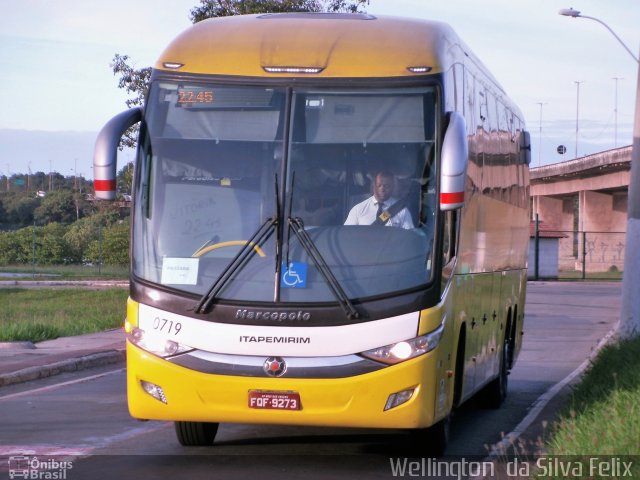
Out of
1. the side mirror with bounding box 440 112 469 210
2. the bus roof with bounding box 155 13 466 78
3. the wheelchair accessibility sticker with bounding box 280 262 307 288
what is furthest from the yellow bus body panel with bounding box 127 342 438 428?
the bus roof with bounding box 155 13 466 78

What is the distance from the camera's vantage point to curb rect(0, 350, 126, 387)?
47.3 feet

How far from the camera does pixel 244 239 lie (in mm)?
8539

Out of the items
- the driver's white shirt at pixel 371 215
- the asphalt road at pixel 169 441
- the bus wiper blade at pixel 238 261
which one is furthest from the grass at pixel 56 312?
the driver's white shirt at pixel 371 215

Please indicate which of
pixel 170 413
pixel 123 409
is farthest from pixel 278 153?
pixel 123 409

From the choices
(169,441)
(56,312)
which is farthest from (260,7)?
(169,441)

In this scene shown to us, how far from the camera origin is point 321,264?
8383 mm

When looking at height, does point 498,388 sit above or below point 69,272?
above

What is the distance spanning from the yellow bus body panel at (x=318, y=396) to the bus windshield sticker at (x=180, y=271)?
0.59 meters

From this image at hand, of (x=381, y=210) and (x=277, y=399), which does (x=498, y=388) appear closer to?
(x=381, y=210)

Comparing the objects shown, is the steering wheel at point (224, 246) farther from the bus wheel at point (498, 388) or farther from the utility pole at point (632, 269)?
the utility pole at point (632, 269)

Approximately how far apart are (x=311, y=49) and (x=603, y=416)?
365 centimetres

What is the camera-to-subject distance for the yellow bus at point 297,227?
8.26m

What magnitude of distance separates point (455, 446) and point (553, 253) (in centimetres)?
4502

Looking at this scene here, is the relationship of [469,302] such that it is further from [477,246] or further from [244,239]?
[244,239]
